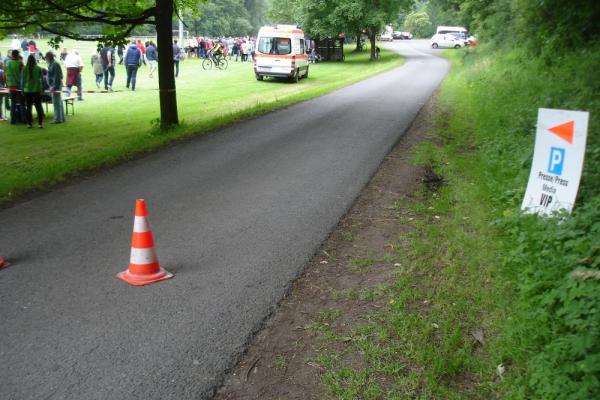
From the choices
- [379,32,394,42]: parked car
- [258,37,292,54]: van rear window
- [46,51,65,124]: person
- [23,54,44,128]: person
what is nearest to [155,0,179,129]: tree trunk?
[23,54,44,128]: person

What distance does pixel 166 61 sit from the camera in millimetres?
13422

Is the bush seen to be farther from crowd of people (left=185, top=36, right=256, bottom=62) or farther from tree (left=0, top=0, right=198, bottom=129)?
crowd of people (left=185, top=36, right=256, bottom=62)

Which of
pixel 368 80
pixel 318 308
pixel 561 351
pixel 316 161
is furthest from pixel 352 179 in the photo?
pixel 368 80

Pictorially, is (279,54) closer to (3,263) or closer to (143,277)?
(3,263)

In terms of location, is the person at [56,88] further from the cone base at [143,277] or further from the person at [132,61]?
the cone base at [143,277]

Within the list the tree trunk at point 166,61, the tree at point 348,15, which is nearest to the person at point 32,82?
the tree trunk at point 166,61

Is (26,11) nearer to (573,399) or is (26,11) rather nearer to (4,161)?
(4,161)

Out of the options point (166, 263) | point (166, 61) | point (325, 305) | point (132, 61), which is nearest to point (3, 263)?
point (166, 263)

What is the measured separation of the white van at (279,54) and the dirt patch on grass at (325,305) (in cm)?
2120

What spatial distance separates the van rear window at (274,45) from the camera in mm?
27995

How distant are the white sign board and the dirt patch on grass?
1487 mm

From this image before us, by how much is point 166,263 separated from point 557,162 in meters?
4.02

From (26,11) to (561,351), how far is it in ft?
40.0

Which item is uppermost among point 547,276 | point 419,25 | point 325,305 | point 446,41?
point 419,25
